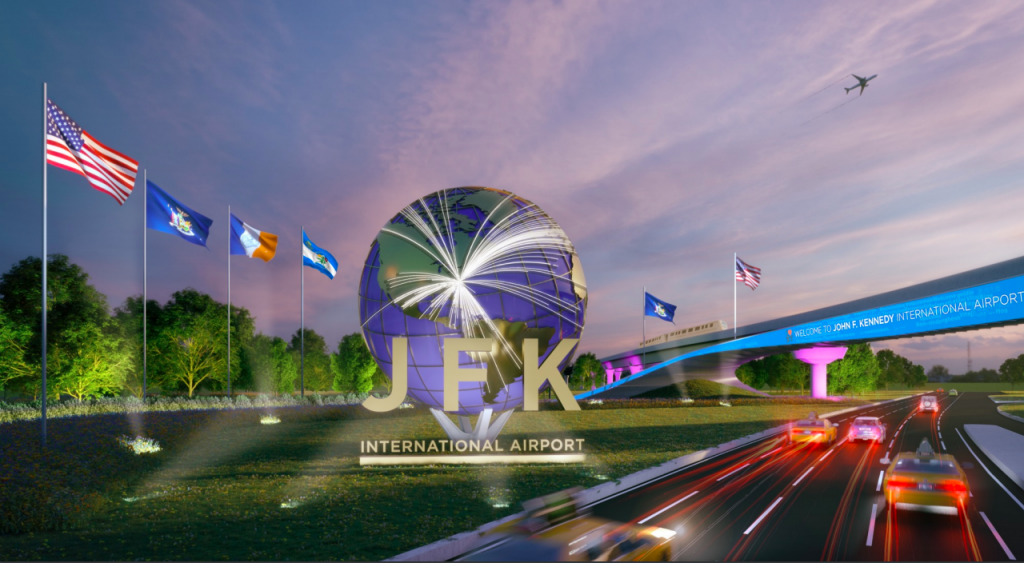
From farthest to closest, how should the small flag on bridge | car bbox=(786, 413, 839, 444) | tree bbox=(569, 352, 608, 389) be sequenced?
tree bbox=(569, 352, 608, 389) → the small flag on bridge → car bbox=(786, 413, 839, 444)

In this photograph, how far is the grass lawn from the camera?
1008 centimetres

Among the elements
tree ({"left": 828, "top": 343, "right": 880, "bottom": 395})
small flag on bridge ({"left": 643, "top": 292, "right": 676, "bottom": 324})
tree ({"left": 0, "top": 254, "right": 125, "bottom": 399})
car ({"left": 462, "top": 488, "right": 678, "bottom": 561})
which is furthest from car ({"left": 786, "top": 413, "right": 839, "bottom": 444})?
tree ({"left": 828, "top": 343, "right": 880, "bottom": 395})

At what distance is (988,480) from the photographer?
676 inches

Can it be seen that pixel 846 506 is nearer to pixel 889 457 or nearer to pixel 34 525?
pixel 889 457

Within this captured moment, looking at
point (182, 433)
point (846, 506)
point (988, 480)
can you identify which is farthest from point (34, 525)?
point (988, 480)

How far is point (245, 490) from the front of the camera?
1445 cm

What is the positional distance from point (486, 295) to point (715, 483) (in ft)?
28.1

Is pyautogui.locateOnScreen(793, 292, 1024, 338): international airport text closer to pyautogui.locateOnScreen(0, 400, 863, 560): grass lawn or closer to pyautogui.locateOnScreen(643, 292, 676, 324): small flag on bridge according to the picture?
pyautogui.locateOnScreen(643, 292, 676, 324): small flag on bridge

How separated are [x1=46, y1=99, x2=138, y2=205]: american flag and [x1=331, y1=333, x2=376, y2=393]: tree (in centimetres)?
6780

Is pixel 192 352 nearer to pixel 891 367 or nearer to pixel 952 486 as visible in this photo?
pixel 952 486

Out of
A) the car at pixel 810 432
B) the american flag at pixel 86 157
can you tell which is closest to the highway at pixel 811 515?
the car at pixel 810 432

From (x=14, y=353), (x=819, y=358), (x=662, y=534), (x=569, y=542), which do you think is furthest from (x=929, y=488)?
(x=819, y=358)

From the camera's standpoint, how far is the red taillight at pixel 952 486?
472 inches

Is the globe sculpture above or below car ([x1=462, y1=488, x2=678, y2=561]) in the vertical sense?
above
